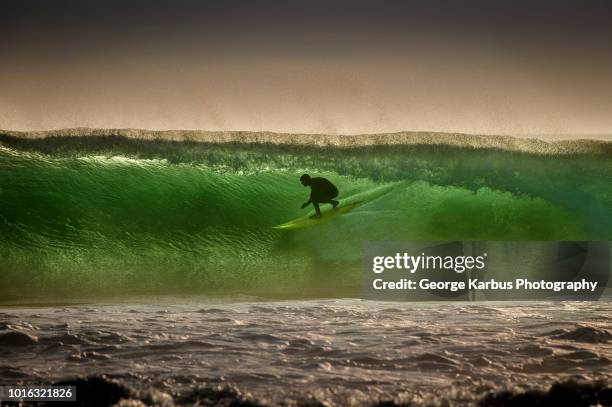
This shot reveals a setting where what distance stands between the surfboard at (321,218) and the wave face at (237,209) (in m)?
0.04

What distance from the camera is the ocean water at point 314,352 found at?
282 centimetres

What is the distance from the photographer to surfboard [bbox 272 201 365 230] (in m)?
4.85

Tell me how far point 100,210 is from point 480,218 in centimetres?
253

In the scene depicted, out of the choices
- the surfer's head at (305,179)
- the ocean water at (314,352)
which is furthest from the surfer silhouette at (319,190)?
the ocean water at (314,352)

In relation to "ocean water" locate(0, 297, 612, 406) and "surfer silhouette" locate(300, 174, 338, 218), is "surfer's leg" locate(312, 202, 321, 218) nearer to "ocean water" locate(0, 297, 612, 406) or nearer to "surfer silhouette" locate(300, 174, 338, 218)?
"surfer silhouette" locate(300, 174, 338, 218)

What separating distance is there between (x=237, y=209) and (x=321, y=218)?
0.56 m

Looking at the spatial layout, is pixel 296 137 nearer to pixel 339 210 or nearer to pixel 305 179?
pixel 305 179

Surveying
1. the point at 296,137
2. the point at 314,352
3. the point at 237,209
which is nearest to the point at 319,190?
the point at 296,137

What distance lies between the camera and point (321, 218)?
486cm

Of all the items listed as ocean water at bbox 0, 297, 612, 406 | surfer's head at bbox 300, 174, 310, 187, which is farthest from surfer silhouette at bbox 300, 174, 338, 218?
ocean water at bbox 0, 297, 612, 406

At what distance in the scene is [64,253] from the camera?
15.3 feet

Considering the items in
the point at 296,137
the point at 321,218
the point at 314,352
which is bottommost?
the point at 314,352

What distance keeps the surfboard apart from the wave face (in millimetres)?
39

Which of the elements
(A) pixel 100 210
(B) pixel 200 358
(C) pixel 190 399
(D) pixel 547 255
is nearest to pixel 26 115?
(A) pixel 100 210
